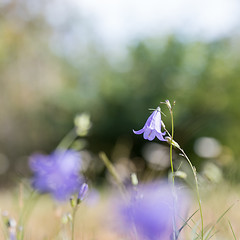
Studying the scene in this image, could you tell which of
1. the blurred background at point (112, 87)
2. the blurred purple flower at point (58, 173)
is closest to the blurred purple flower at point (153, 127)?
the blurred purple flower at point (58, 173)

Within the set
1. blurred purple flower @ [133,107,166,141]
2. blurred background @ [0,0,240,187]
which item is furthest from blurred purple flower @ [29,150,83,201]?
blurred background @ [0,0,240,187]

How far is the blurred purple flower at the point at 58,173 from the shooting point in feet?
6.60

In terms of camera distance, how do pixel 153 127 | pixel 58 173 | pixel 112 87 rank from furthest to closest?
pixel 112 87 < pixel 58 173 < pixel 153 127

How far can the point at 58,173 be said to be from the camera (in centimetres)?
210

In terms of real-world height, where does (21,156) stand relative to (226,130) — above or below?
below

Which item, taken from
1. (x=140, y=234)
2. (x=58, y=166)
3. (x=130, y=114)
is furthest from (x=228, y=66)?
(x=140, y=234)

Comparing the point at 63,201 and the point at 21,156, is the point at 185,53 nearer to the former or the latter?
the point at 21,156

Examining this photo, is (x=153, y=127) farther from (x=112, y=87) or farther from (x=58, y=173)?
(x=112, y=87)

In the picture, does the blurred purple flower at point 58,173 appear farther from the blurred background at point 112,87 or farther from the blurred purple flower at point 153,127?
the blurred background at point 112,87

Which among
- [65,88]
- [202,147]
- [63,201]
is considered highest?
[63,201]

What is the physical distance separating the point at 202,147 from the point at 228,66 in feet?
21.3

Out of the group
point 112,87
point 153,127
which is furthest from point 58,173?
point 112,87

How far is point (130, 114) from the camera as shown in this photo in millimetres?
10156

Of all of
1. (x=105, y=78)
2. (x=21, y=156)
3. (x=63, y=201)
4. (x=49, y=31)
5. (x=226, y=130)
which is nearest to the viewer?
(x=63, y=201)
